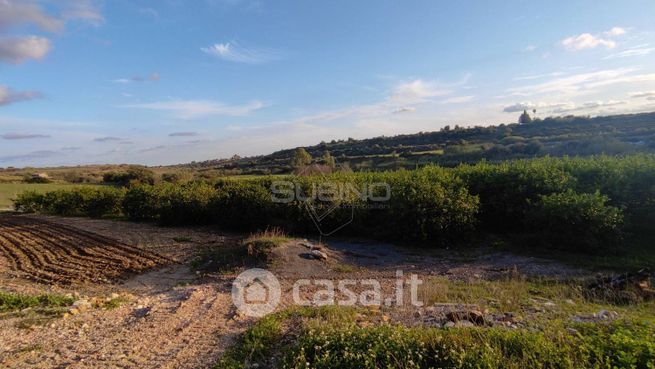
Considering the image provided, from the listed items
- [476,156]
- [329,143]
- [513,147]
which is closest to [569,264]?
[476,156]

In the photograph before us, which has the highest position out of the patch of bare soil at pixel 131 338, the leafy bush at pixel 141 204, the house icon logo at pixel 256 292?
the leafy bush at pixel 141 204

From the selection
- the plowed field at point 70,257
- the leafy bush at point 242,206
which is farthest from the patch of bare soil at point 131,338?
the leafy bush at point 242,206

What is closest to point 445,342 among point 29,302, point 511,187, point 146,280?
point 29,302

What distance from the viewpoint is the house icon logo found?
599cm

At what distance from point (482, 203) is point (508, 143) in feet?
103

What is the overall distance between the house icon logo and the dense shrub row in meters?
4.72

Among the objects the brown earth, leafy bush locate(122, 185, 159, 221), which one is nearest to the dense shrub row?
the brown earth

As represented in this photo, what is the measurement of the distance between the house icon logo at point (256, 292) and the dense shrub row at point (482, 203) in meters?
4.72

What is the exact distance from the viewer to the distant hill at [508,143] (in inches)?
1150

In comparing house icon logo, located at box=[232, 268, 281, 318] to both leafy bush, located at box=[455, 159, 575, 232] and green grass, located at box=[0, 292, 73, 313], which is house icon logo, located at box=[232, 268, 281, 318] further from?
leafy bush, located at box=[455, 159, 575, 232]

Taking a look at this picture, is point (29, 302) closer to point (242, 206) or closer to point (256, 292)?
point (256, 292)

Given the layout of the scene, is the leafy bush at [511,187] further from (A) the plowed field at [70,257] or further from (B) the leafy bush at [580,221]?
(A) the plowed field at [70,257]

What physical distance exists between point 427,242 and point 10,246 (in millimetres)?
14094

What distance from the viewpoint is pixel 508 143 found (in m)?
40.1
